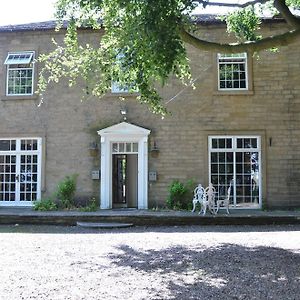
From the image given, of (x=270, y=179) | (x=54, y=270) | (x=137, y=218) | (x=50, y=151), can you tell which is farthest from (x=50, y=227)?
(x=270, y=179)

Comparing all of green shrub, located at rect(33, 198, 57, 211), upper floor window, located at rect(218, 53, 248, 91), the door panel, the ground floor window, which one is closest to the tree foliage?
upper floor window, located at rect(218, 53, 248, 91)

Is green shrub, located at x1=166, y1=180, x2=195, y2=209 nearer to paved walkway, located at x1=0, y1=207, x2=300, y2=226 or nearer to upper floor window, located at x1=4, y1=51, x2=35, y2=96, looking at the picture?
paved walkway, located at x1=0, y1=207, x2=300, y2=226

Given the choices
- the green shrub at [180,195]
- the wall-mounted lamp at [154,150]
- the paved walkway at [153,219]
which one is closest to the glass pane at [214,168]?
the green shrub at [180,195]

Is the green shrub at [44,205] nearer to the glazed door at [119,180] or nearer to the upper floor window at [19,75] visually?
the glazed door at [119,180]

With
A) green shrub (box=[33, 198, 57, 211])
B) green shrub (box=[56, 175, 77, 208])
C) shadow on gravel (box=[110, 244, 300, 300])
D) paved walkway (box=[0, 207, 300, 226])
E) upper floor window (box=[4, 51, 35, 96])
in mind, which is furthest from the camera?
upper floor window (box=[4, 51, 35, 96])

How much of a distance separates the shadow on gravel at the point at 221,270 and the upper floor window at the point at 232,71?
26.9ft

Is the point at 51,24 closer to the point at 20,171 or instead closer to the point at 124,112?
the point at 124,112

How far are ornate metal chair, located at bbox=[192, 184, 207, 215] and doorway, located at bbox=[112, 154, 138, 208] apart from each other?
2.85m

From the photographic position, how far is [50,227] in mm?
12641

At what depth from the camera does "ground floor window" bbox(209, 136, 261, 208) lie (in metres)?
15.6

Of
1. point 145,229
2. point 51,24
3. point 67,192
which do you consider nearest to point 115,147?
point 67,192

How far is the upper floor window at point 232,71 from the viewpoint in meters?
15.9

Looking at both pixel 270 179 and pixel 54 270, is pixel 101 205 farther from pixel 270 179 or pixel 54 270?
pixel 54 270

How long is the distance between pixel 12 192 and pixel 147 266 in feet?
34.8
